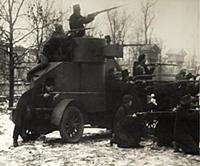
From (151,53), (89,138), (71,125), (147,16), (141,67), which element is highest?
(147,16)

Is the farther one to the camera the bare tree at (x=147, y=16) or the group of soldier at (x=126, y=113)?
the group of soldier at (x=126, y=113)

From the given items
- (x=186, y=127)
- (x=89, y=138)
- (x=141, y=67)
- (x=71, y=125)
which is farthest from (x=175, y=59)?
(x=89, y=138)

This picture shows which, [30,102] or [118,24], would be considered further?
[30,102]

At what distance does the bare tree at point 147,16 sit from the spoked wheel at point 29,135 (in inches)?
73.7

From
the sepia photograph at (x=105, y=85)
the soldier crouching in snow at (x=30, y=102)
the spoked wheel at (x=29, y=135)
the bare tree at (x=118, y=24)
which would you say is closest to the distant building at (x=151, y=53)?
the sepia photograph at (x=105, y=85)

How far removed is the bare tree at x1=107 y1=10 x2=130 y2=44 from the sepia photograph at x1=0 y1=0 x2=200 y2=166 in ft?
0.04

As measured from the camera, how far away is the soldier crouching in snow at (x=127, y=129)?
4.96 meters

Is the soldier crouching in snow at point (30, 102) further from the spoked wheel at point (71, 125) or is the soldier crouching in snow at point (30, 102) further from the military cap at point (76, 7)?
the military cap at point (76, 7)

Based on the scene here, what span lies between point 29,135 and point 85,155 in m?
1.57

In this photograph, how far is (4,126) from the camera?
615 cm

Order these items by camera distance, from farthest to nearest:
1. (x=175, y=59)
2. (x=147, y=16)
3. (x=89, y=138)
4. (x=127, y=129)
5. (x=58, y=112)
→ (x=89, y=138)
(x=58, y=112)
(x=175, y=59)
(x=127, y=129)
(x=147, y=16)

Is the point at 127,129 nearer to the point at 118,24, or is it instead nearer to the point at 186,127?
the point at 186,127

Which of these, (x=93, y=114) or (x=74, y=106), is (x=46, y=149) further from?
(x=93, y=114)

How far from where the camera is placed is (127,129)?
197 inches
